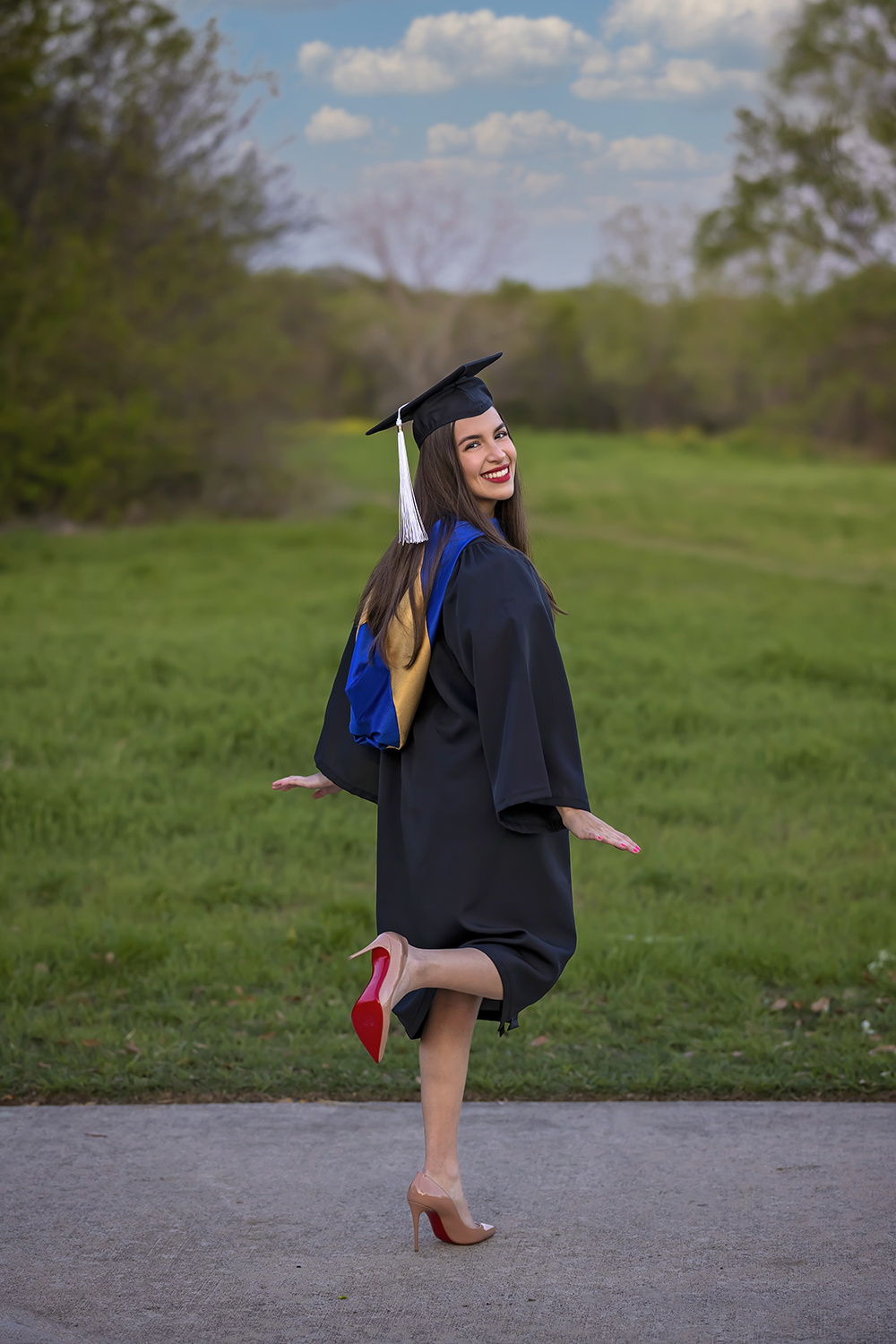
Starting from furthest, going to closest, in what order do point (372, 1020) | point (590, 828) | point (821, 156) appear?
1. point (821, 156)
2. point (590, 828)
3. point (372, 1020)

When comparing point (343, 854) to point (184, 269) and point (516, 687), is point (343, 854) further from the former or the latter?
point (184, 269)

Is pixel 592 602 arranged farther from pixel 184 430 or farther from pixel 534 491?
pixel 534 491

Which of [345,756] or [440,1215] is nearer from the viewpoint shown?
[440,1215]

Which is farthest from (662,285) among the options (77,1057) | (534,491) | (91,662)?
(77,1057)

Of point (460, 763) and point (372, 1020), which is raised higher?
point (460, 763)

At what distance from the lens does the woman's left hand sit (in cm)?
275

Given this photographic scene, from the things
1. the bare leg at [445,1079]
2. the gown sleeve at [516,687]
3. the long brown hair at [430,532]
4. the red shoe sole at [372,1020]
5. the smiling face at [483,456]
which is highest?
the smiling face at [483,456]

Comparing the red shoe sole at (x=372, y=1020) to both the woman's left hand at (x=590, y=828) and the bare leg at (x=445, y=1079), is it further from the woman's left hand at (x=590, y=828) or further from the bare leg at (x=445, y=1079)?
the woman's left hand at (x=590, y=828)

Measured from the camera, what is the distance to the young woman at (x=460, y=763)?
2875 millimetres

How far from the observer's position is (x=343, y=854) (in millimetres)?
6512

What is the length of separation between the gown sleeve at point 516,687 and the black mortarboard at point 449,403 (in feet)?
1.21

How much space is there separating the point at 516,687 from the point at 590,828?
0.34 meters

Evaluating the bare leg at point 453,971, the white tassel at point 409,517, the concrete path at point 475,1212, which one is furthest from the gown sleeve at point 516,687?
the concrete path at point 475,1212

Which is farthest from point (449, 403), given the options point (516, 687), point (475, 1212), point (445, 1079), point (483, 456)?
point (475, 1212)
